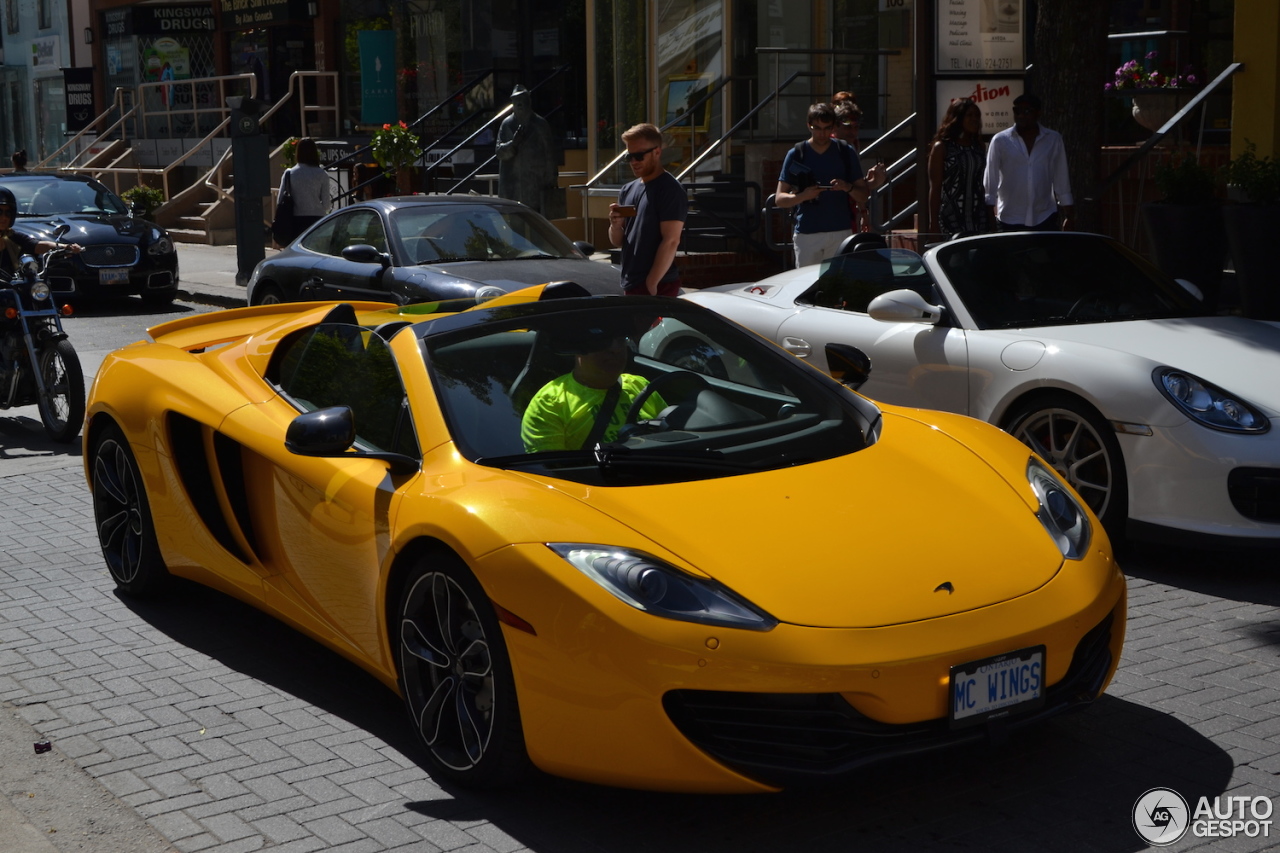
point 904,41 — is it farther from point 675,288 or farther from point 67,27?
point 67,27

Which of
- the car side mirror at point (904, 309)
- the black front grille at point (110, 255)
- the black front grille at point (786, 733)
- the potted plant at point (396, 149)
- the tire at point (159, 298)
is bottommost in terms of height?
the tire at point (159, 298)

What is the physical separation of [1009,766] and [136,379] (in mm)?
3628

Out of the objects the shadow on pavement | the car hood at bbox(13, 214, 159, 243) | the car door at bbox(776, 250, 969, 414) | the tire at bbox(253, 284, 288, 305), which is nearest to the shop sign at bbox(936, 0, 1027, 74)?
the car door at bbox(776, 250, 969, 414)

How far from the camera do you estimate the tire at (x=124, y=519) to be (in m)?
5.81

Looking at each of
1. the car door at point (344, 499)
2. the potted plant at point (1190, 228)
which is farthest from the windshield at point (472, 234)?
the car door at point (344, 499)

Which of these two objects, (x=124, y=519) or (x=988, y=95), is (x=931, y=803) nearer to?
(x=124, y=519)

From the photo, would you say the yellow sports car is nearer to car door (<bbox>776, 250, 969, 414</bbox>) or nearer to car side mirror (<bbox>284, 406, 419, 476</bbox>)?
car side mirror (<bbox>284, 406, 419, 476</bbox>)

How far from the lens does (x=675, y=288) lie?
8.74 m

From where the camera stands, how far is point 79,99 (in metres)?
37.9

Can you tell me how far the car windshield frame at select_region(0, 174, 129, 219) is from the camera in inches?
725

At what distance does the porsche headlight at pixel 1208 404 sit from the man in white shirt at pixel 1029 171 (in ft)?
13.2

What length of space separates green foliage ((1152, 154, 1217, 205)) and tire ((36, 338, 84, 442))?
805cm

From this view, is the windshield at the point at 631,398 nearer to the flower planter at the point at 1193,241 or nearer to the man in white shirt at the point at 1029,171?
the man in white shirt at the point at 1029,171

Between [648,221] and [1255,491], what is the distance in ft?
12.7
